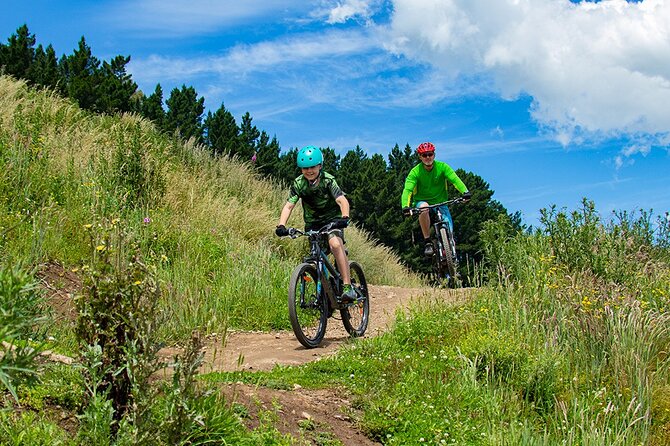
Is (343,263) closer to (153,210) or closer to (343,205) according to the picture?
(343,205)

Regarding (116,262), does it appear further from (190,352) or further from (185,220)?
(185,220)

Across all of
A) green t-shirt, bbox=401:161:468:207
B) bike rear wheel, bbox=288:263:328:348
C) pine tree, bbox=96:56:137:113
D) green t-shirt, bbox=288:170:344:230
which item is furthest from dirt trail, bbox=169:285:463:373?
pine tree, bbox=96:56:137:113

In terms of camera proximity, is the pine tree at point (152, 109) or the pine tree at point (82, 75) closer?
the pine tree at point (82, 75)

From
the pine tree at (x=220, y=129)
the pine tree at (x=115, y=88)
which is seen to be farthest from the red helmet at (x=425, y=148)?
the pine tree at (x=220, y=129)

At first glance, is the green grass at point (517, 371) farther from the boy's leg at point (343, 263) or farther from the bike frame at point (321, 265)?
Answer: the bike frame at point (321, 265)

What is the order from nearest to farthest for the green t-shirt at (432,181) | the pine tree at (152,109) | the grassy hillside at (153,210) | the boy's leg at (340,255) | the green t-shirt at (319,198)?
the boy's leg at (340,255) → the green t-shirt at (319,198) → the grassy hillside at (153,210) → the green t-shirt at (432,181) → the pine tree at (152,109)

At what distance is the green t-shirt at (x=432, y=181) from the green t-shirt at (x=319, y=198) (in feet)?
11.4

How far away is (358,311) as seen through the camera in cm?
950

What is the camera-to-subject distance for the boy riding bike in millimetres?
8117

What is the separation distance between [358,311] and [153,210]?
15.0 ft

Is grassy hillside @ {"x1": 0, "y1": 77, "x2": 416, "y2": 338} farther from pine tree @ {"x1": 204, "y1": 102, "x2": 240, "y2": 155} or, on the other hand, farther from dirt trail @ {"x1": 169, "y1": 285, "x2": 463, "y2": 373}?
pine tree @ {"x1": 204, "y1": 102, "x2": 240, "y2": 155}

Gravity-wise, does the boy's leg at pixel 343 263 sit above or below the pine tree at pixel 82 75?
below

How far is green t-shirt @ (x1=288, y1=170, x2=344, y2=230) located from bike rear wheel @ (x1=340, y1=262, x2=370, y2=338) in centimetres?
71

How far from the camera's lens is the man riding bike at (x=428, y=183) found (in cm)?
1161
